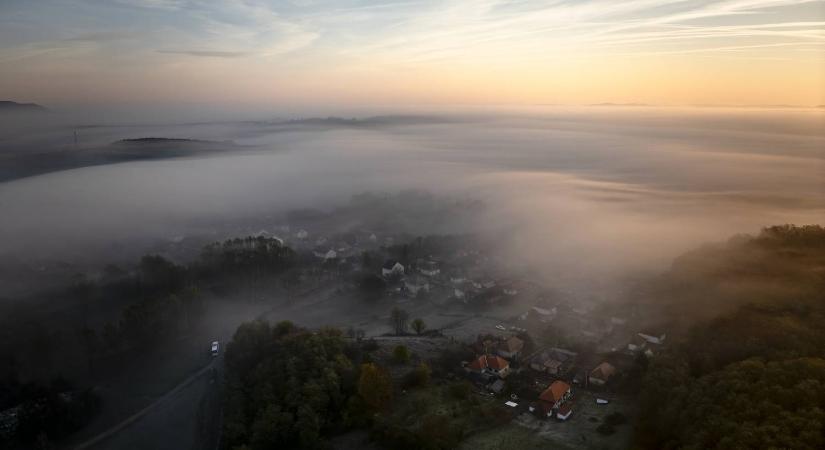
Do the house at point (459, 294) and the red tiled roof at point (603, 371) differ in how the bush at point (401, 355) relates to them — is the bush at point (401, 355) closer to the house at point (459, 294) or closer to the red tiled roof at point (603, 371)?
the red tiled roof at point (603, 371)

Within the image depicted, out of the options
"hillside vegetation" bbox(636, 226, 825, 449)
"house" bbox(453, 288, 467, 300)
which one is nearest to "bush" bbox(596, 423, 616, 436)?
"hillside vegetation" bbox(636, 226, 825, 449)

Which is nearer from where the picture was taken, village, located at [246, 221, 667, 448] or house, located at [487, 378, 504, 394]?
village, located at [246, 221, 667, 448]

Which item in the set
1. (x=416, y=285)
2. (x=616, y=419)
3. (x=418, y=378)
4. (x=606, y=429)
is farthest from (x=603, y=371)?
(x=416, y=285)

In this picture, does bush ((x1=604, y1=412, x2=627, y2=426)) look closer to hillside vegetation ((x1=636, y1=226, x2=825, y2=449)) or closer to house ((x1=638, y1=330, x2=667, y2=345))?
hillside vegetation ((x1=636, y1=226, x2=825, y2=449))

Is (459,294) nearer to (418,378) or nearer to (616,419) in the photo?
(418,378)

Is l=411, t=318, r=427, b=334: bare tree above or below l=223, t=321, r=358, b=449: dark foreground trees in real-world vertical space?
below

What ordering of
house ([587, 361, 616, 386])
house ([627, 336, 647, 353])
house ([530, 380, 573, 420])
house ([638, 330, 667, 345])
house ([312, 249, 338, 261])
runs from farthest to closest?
house ([312, 249, 338, 261]) → house ([638, 330, 667, 345]) → house ([627, 336, 647, 353]) → house ([587, 361, 616, 386]) → house ([530, 380, 573, 420])
